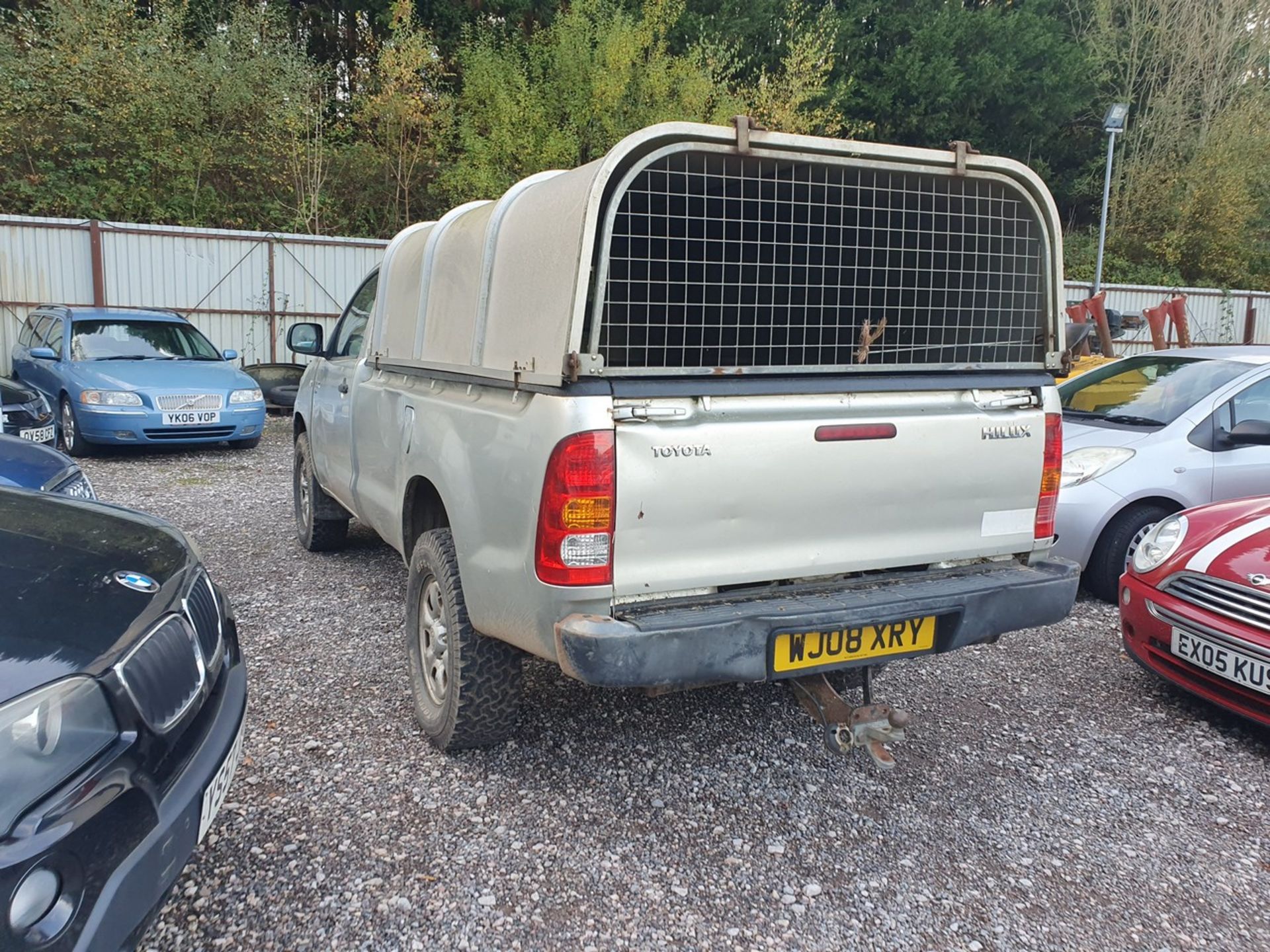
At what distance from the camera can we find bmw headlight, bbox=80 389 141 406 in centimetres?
899

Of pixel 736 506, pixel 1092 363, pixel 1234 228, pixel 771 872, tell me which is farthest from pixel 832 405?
pixel 1234 228

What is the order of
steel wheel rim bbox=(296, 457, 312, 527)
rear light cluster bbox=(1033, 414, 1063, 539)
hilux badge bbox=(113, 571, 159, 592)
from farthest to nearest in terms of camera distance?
steel wheel rim bbox=(296, 457, 312, 527), rear light cluster bbox=(1033, 414, 1063, 539), hilux badge bbox=(113, 571, 159, 592)

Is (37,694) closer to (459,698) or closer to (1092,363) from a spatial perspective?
(459,698)

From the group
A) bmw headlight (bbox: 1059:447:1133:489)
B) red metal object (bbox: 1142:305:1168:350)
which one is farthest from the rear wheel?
red metal object (bbox: 1142:305:1168:350)

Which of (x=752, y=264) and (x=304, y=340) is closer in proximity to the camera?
(x=752, y=264)

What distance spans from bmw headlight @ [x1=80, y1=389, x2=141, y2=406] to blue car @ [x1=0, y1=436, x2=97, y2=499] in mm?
5009

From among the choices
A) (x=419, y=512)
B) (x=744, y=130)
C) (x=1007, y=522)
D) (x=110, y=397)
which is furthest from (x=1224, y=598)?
(x=110, y=397)

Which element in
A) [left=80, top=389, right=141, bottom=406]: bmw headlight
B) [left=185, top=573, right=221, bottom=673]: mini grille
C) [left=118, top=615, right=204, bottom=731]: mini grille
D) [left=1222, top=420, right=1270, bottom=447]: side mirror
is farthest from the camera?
[left=80, top=389, right=141, bottom=406]: bmw headlight

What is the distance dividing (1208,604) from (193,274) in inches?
541

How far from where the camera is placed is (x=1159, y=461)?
5.19 meters

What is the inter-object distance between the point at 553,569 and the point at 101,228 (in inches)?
515

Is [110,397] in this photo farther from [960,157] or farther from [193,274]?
[960,157]

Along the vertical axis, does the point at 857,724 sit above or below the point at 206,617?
below

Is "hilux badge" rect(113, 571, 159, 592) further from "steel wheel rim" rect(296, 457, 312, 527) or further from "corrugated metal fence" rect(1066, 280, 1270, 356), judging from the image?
"corrugated metal fence" rect(1066, 280, 1270, 356)
